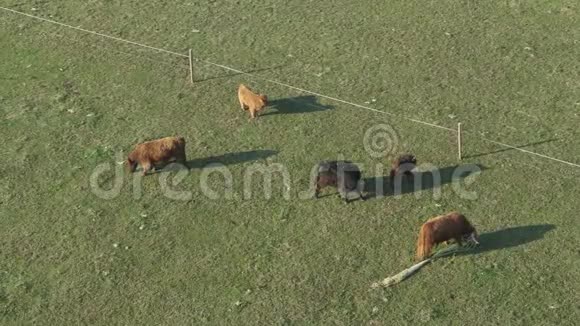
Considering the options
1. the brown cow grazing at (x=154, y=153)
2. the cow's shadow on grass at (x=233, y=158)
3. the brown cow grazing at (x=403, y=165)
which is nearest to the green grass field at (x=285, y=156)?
the cow's shadow on grass at (x=233, y=158)

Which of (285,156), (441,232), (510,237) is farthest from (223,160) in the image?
(510,237)

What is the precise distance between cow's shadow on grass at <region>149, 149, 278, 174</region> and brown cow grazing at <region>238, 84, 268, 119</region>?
119 cm

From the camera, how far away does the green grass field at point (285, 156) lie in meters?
11.4

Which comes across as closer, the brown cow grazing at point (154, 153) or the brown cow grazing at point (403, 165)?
the brown cow grazing at point (403, 165)

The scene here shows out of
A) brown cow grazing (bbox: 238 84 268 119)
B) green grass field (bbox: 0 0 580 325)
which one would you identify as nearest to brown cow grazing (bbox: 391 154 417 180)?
green grass field (bbox: 0 0 580 325)

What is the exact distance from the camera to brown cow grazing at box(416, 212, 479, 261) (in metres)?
11.8

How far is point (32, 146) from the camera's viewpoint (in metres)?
15.0

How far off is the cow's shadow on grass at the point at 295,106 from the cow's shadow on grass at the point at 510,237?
16.8 feet

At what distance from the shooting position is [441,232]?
1183cm

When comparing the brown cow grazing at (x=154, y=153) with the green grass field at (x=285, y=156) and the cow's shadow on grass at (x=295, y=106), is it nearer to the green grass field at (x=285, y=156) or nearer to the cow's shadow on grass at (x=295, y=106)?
the green grass field at (x=285, y=156)

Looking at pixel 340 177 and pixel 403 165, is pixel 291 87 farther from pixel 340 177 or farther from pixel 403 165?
pixel 340 177

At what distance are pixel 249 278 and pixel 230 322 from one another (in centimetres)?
100

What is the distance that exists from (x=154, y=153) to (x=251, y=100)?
267 centimetres

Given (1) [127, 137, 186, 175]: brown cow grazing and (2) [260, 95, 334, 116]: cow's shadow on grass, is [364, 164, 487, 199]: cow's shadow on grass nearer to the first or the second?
(2) [260, 95, 334, 116]: cow's shadow on grass
